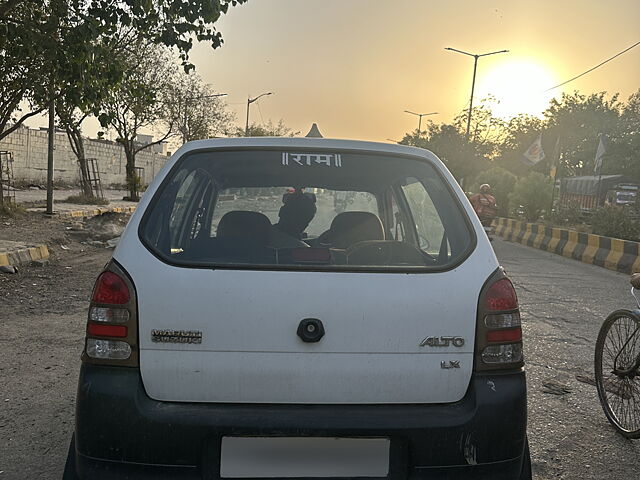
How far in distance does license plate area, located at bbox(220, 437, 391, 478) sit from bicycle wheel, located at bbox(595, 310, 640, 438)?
217cm

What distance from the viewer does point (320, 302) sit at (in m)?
2.18

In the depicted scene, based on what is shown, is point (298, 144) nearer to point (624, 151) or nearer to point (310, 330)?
point (310, 330)

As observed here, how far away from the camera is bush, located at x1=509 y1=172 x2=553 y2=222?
24.6 metres

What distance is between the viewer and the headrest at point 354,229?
9.67 ft

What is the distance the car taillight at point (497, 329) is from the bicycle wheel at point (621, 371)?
1781mm

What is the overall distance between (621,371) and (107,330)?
9.90 feet

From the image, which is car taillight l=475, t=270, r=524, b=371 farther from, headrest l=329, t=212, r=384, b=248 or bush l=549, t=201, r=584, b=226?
bush l=549, t=201, r=584, b=226

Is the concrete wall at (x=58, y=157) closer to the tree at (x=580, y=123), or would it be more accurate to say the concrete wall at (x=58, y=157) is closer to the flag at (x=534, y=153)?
the flag at (x=534, y=153)

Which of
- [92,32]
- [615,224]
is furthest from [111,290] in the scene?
[615,224]

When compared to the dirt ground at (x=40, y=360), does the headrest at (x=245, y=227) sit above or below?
above

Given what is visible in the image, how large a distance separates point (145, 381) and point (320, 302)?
0.61 meters

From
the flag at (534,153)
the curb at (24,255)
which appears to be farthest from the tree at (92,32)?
the flag at (534,153)

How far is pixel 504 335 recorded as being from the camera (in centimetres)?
229

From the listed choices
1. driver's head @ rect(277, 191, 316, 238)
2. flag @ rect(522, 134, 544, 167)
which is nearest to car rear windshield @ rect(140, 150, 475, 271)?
driver's head @ rect(277, 191, 316, 238)
